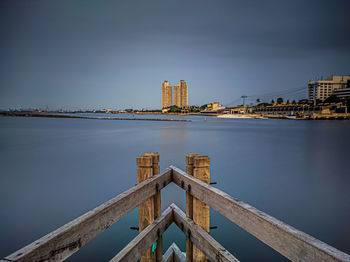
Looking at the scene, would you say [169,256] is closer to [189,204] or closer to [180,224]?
[180,224]

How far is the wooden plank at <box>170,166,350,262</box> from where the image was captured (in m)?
1.07

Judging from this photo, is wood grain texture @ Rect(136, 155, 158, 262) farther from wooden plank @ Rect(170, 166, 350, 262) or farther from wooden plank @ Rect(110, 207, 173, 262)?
wooden plank @ Rect(170, 166, 350, 262)

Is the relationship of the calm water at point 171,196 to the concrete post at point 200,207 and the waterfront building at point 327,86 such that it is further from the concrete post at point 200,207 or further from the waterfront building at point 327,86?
the waterfront building at point 327,86

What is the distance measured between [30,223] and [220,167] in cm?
877

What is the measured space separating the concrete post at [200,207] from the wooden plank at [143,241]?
0.49m

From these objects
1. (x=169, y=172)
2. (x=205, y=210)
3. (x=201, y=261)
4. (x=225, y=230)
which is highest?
(x=169, y=172)

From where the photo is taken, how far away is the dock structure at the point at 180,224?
117cm

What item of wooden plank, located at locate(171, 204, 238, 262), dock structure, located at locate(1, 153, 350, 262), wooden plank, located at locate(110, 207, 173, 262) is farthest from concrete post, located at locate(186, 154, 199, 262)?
wooden plank, located at locate(110, 207, 173, 262)

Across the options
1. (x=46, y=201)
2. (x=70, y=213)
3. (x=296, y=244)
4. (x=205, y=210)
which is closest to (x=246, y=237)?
(x=205, y=210)

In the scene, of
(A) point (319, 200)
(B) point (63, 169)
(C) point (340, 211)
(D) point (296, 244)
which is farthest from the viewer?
(B) point (63, 169)

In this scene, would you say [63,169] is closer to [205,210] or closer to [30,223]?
[30,223]

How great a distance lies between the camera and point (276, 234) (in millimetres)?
1352

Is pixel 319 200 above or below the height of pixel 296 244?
below

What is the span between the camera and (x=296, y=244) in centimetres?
122
